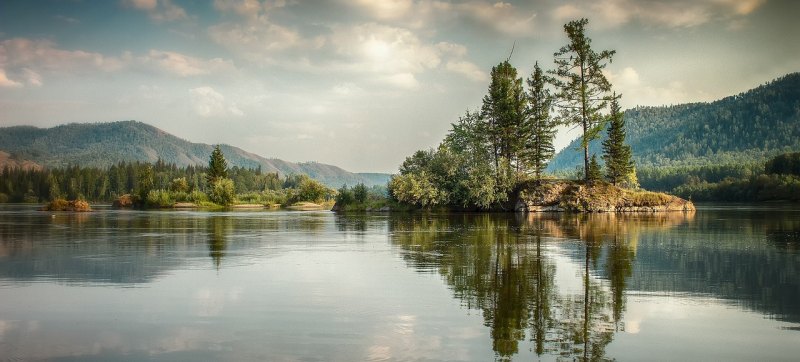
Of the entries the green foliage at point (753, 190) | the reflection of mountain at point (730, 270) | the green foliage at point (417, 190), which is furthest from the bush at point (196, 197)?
the green foliage at point (753, 190)

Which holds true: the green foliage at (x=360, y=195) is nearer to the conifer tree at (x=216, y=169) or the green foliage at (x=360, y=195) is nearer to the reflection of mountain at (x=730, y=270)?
the conifer tree at (x=216, y=169)

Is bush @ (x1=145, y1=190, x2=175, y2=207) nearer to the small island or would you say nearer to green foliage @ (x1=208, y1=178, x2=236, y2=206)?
green foliage @ (x1=208, y1=178, x2=236, y2=206)

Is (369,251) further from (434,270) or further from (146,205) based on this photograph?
(146,205)

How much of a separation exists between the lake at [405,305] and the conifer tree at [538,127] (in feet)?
171

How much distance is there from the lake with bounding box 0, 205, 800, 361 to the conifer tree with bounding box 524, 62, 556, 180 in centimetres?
5215

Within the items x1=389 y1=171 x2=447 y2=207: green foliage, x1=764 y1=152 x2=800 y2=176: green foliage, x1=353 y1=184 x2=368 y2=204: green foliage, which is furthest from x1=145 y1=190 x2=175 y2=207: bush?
x1=764 y1=152 x2=800 y2=176: green foliage

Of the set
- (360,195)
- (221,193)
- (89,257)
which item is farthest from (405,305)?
(221,193)

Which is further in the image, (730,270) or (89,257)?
(89,257)

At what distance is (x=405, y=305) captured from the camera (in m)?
11.9

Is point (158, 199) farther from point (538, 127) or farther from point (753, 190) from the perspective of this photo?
point (753, 190)

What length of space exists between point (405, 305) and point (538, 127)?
219 feet

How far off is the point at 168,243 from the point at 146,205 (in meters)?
99.1

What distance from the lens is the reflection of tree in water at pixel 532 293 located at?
902 cm

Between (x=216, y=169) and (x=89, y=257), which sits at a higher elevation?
(x=216, y=169)
